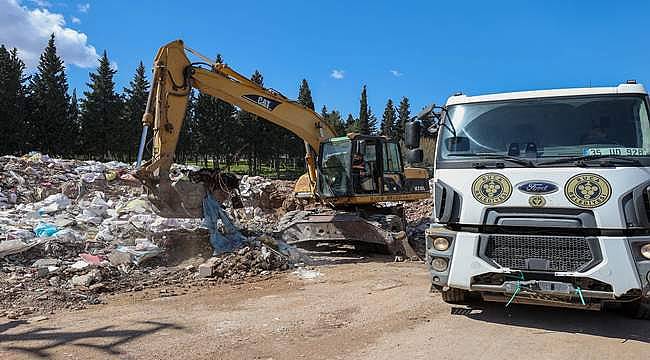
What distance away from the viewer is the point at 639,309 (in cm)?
531

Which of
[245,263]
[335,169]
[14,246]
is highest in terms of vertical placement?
[335,169]

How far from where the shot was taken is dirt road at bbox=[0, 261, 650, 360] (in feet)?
14.6

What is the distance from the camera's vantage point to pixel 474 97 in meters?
5.61

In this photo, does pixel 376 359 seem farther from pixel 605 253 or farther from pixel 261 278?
pixel 261 278

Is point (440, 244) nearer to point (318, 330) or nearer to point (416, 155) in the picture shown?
point (416, 155)

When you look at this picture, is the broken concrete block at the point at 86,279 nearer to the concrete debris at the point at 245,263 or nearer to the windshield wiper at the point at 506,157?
the concrete debris at the point at 245,263

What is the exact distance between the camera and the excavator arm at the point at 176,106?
8.04 meters

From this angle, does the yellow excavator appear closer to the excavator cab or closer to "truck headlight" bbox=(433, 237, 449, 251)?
the excavator cab

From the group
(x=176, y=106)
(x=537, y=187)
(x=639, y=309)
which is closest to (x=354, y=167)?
(x=176, y=106)

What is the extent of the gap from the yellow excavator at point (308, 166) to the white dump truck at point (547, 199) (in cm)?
422

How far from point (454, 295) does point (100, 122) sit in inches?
1618

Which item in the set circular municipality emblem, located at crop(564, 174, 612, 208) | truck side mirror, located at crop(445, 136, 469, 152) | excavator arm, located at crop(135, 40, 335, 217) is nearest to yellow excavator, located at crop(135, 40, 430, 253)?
excavator arm, located at crop(135, 40, 335, 217)

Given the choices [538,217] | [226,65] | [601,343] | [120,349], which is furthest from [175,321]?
[226,65]

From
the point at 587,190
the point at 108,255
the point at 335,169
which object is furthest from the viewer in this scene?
the point at 335,169
